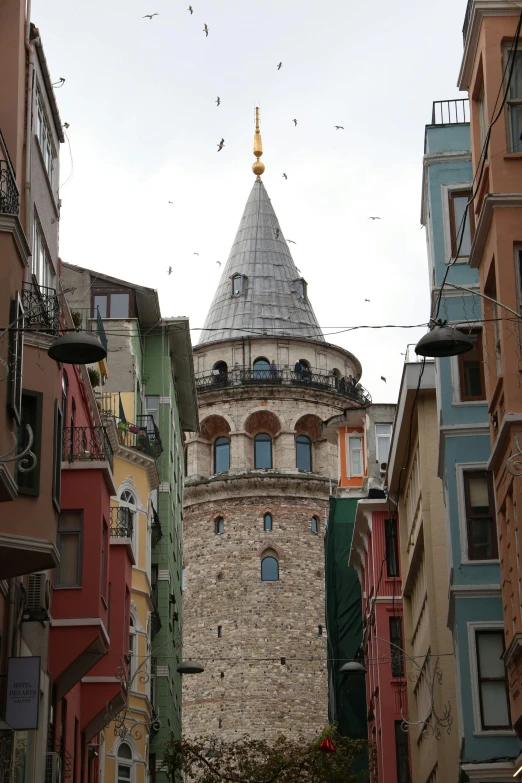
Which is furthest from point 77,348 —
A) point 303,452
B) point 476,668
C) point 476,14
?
point 303,452

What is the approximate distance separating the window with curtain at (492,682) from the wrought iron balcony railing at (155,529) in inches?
773

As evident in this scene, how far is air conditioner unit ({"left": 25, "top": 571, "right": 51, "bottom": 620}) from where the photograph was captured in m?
22.9

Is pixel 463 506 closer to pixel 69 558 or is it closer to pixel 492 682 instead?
pixel 492 682

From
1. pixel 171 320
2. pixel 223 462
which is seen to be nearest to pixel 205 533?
pixel 223 462

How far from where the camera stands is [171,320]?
50.0 metres

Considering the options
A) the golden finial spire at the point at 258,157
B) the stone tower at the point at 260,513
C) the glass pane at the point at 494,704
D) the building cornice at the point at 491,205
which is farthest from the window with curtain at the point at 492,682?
the golden finial spire at the point at 258,157

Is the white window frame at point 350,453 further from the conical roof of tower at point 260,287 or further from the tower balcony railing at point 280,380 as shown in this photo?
the conical roof of tower at point 260,287

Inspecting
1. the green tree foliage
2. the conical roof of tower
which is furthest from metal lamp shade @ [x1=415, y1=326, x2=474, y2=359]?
the conical roof of tower

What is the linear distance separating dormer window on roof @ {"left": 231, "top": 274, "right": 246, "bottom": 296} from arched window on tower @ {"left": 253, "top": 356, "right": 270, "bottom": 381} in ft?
17.0

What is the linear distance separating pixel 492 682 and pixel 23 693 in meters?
9.01

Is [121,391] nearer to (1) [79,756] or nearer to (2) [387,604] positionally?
(2) [387,604]

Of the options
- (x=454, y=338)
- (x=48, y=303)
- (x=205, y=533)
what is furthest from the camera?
(x=205, y=533)

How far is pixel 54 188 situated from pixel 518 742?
38.4 ft

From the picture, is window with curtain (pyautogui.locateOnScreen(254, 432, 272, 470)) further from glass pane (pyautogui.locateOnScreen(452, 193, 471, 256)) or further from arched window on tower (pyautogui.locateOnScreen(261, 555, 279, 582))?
glass pane (pyautogui.locateOnScreen(452, 193, 471, 256))
